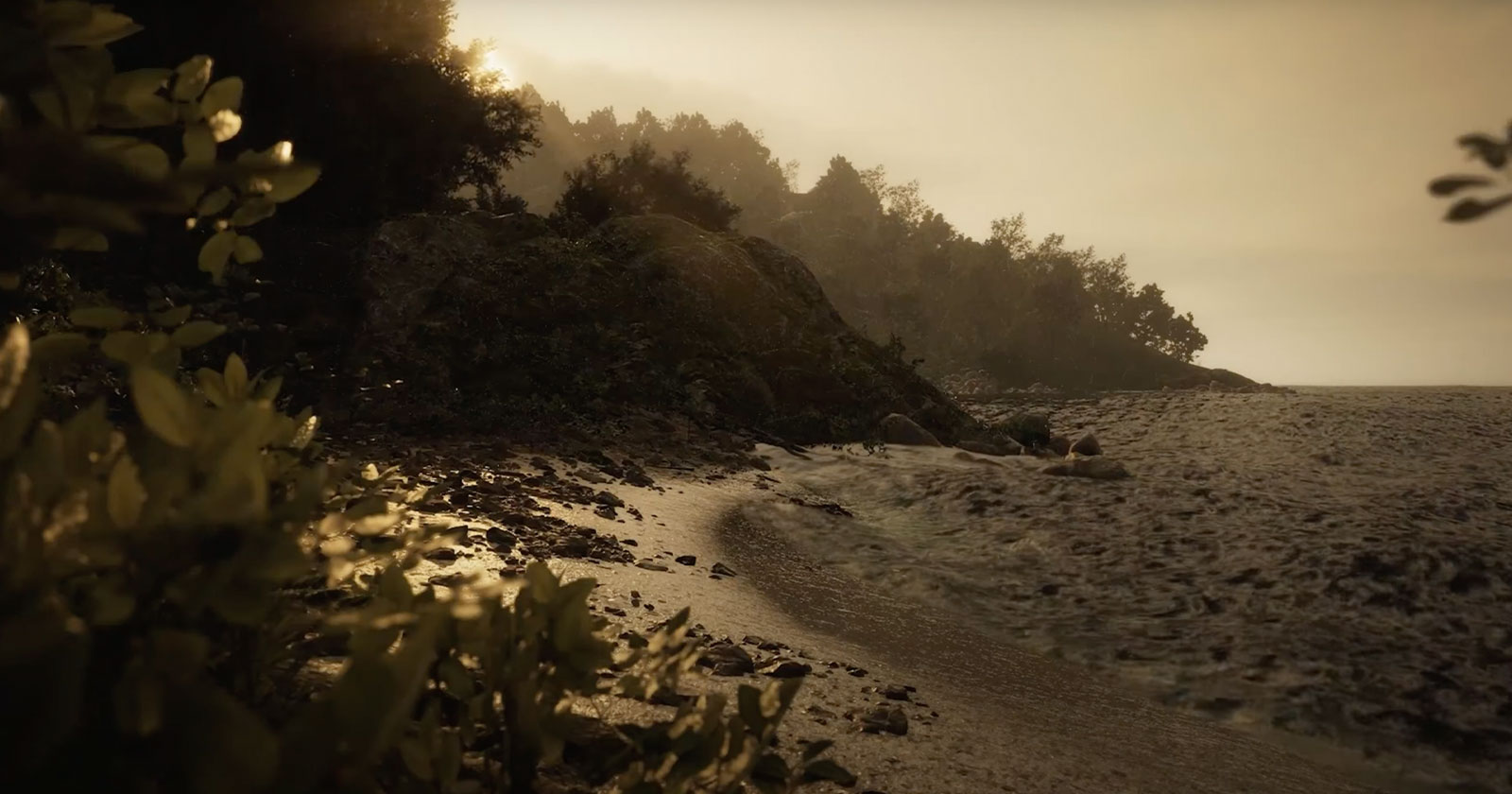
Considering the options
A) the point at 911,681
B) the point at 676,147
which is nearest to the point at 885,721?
the point at 911,681

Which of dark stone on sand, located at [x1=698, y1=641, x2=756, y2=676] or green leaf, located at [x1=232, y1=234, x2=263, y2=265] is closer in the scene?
green leaf, located at [x1=232, y1=234, x2=263, y2=265]

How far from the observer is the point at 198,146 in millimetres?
887

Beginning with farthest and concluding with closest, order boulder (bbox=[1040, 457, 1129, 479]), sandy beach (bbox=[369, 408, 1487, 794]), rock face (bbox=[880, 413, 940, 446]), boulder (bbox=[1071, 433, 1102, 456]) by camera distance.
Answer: boulder (bbox=[1071, 433, 1102, 456]), rock face (bbox=[880, 413, 940, 446]), boulder (bbox=[1040, 457, 1129, 479]), sandy beach (bbox=[369, 408, 1487, 794])

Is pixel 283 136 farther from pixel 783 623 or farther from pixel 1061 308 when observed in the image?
pixel 1061 308

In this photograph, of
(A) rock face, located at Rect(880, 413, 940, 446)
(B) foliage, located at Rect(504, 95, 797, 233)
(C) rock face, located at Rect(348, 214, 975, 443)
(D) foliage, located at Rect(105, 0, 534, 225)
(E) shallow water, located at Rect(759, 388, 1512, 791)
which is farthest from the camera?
(B) foliage, located at Rect(504, 95, 797, 233)

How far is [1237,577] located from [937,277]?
7171cm

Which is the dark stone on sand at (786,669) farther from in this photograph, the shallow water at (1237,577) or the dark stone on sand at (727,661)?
the shallow water at (1237,577)

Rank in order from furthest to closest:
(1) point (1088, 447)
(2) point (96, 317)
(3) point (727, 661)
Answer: (1) point (1088, 447)
(3) point (727, 661)
(2) point (96, 317)

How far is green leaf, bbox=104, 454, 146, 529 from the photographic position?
2.00 feet

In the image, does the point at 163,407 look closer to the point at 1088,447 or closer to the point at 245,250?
the point at 245,250

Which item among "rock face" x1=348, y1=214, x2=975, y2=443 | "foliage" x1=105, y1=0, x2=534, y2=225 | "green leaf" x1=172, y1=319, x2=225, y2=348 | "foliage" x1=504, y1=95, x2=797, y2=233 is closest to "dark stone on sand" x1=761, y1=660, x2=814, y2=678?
"green leaf" x1=172, y1=319, x2=225, y2=348

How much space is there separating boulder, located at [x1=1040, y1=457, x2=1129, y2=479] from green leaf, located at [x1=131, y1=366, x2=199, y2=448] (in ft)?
27.8

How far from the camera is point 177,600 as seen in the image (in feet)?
2.13

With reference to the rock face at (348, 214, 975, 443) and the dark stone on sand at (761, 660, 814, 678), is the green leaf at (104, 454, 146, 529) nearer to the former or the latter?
the dark stone on sand at (761, 660, 814, 678)
